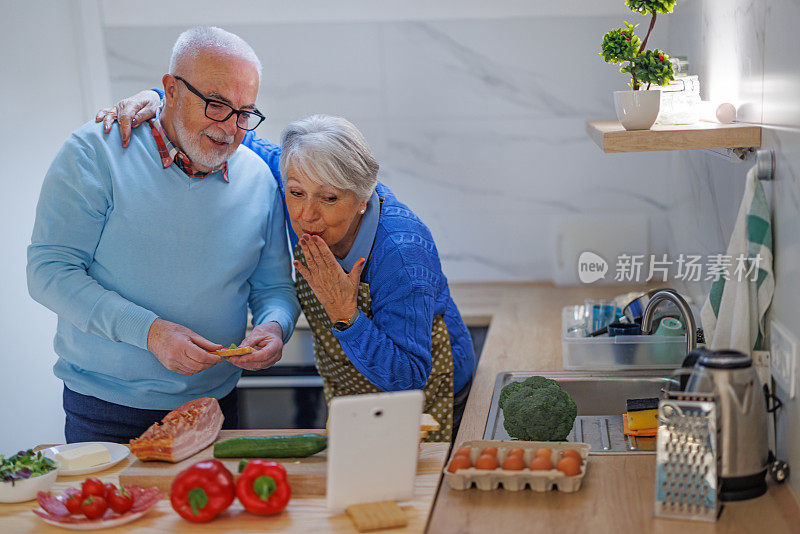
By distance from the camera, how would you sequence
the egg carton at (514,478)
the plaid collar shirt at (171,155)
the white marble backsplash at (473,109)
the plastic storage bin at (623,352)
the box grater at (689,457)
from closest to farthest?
the box grater at (689,457)
the egg carton at (514,478)
the plaid collar shirt at (171,155)
the plastic storage bin at (623,352)
the white marble backsplash at (473,109)

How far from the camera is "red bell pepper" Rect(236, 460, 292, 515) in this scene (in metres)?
1.34

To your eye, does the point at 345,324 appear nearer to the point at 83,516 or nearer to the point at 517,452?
the point at 517,452

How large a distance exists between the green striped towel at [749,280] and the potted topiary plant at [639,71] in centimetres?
31

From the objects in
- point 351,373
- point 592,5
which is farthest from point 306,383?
point 592,5

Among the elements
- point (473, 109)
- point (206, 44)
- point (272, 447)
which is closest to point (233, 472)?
point (272, 447)

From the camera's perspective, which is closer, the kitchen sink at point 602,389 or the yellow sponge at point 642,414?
the yellow sponge at point 642,414

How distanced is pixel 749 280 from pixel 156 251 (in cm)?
118

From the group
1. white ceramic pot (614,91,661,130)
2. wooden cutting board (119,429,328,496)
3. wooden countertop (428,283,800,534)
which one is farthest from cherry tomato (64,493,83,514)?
white ceramic pot (614,91,661,130)

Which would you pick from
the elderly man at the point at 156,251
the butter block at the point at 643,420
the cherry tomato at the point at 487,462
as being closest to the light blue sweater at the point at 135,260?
the elderly man at the point at 156,251

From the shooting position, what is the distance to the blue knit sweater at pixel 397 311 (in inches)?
69.9

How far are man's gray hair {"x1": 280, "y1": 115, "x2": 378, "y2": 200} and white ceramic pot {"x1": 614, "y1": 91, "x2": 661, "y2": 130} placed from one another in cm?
53

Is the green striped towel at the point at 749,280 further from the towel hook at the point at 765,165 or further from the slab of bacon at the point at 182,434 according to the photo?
the slab of bacon at the point at 182,434

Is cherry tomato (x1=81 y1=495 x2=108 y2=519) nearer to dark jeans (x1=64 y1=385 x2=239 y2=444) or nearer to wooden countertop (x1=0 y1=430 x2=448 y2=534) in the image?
wooden countertop (x1=0 y1=430 x2=448 y2=534)

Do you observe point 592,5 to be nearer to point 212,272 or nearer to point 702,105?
point 702,105
